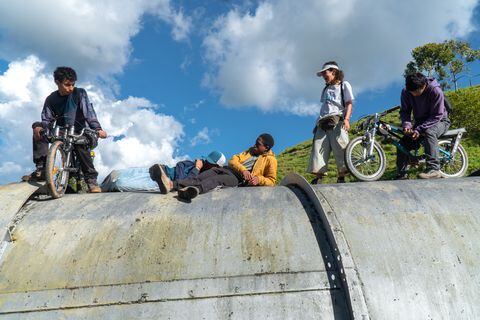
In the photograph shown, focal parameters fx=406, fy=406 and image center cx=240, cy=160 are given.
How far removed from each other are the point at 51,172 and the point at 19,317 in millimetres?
1607

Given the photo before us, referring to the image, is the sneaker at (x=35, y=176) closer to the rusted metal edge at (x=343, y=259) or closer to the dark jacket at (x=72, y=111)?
the dark jacket at (x=72, y=111)

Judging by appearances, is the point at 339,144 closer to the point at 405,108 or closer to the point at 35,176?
the point at 405,108

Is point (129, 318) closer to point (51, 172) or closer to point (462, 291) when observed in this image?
point (51, 172)

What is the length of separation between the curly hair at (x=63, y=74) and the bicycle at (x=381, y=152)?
3.70m

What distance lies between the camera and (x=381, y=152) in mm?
5871

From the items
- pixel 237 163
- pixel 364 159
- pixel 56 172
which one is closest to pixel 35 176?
pixel 56 172

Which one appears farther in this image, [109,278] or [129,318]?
→ [109,278]

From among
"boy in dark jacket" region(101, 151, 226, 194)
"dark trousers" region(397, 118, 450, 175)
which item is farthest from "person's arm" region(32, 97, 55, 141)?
"dark trousers" region(397, 118, 450, 175)

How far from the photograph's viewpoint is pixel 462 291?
272 cm

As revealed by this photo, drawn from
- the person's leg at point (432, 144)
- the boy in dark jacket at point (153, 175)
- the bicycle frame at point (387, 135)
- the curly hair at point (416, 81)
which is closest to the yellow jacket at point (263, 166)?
the boy in dark jacket at point (153, 175)

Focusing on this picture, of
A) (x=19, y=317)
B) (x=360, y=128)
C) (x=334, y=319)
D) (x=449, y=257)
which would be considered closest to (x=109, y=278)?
(x=19, y=317)

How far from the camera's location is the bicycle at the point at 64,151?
4188 millimetres

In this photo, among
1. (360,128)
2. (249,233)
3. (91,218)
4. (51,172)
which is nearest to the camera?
(249,233)

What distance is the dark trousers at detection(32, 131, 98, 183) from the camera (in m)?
4.75
